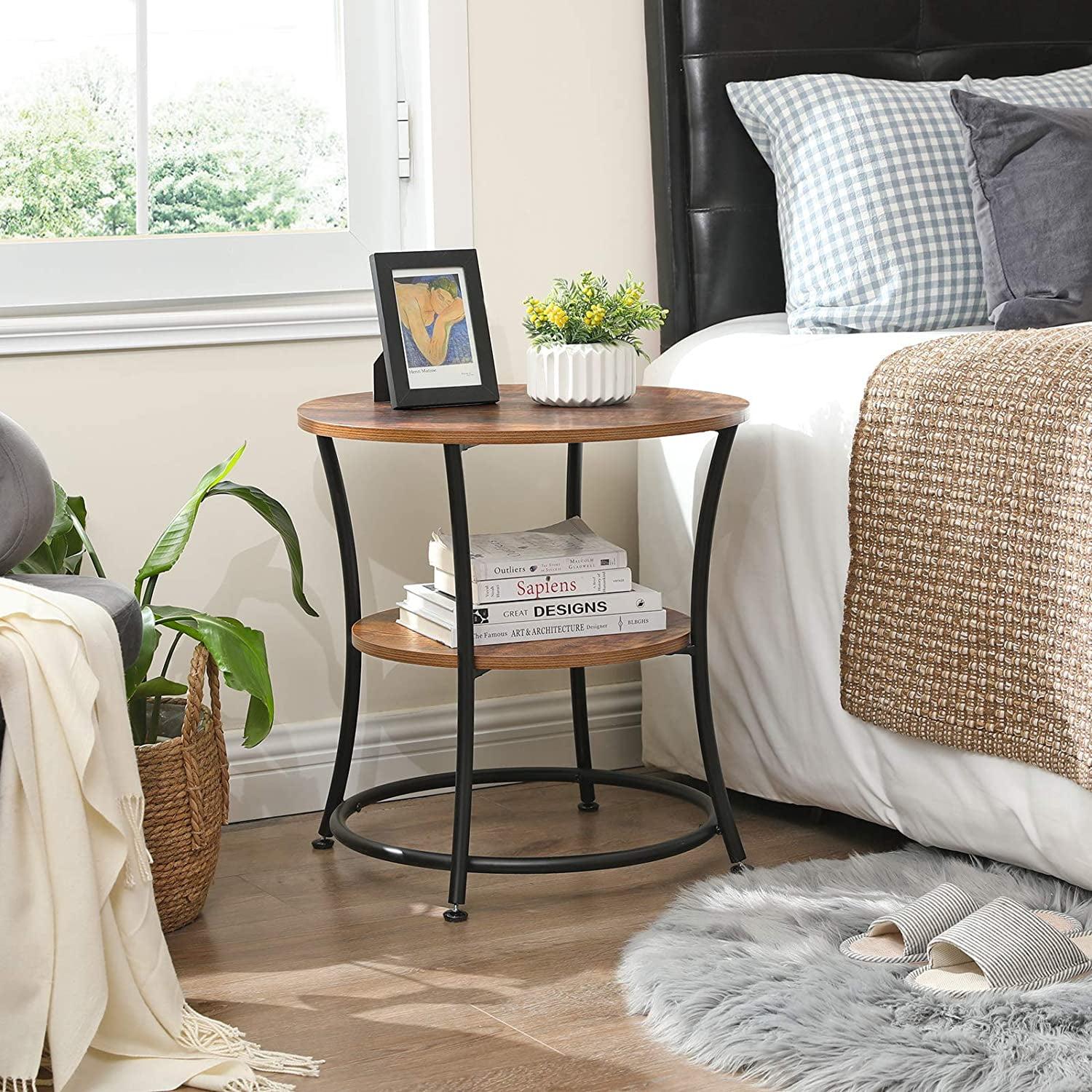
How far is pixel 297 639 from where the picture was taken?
97.0 inches

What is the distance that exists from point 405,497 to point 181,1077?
115 centimetres

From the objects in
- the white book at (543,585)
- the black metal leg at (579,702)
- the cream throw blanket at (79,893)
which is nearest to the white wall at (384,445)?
the black metal leg at (579,702)

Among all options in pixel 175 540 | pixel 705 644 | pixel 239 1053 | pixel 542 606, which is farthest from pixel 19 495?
pixel 705 644

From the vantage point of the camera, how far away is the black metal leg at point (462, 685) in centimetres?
196

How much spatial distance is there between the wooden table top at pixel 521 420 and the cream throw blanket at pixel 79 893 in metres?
0.49

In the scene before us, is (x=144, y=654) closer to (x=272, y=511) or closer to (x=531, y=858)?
(x=272, y=511)

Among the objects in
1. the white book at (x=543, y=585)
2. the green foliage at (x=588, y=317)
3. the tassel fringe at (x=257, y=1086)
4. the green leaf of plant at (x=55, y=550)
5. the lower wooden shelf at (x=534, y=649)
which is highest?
the green foliage at (x=588, y=317)

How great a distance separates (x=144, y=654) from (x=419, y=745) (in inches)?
29.6

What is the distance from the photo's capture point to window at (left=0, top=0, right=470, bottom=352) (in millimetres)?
2320

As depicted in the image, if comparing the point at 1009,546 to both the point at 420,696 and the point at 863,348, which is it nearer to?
the point at 863,348

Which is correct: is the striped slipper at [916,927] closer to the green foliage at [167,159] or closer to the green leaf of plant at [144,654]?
the green leaf of plant at [144,654]

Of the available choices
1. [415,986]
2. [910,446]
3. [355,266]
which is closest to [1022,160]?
[910,446]

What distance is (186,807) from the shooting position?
194 cm

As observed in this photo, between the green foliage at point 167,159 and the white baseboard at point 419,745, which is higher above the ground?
the green foliage at point 167,159
